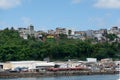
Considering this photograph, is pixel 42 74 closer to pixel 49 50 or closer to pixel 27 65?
pixel 27 65

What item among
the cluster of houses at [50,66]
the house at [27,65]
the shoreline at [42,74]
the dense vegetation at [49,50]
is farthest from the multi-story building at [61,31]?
the shoreline at [42,74]

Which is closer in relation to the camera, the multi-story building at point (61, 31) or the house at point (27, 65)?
the house at point (27, 65)

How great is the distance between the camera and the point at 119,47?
4154 inches

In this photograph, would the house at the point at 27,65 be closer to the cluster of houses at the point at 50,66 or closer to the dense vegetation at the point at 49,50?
the cluster of houses at the point at 50,66

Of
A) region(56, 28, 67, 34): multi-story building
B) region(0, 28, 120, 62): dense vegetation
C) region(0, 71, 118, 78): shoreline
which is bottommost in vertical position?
region(0, 71, 118, 78): shoreline

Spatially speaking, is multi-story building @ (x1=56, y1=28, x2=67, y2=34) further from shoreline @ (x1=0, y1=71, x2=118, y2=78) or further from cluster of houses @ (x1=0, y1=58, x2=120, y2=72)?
shoreline @ (x1=0, y1=71, x2=118, y2=78)

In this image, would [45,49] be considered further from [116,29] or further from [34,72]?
[116,29]

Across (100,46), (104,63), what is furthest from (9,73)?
(100,46)

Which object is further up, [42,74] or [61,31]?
[61,31]

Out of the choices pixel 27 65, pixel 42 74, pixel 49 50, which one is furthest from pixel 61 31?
pixel 42 74

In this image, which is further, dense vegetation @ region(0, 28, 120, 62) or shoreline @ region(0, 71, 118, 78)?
dense vegetation @ region(0, 28, 120, 62)

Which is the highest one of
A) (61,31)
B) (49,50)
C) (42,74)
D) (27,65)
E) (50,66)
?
(61,31)

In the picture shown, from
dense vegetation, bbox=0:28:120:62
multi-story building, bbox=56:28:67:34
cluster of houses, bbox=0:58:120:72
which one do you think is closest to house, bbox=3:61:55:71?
cluster of houses, bbox=0:58:120:72

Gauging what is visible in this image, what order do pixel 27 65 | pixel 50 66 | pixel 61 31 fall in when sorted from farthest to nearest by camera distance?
pixel 61 31 < pixel 50 66 < pixel 27 65
